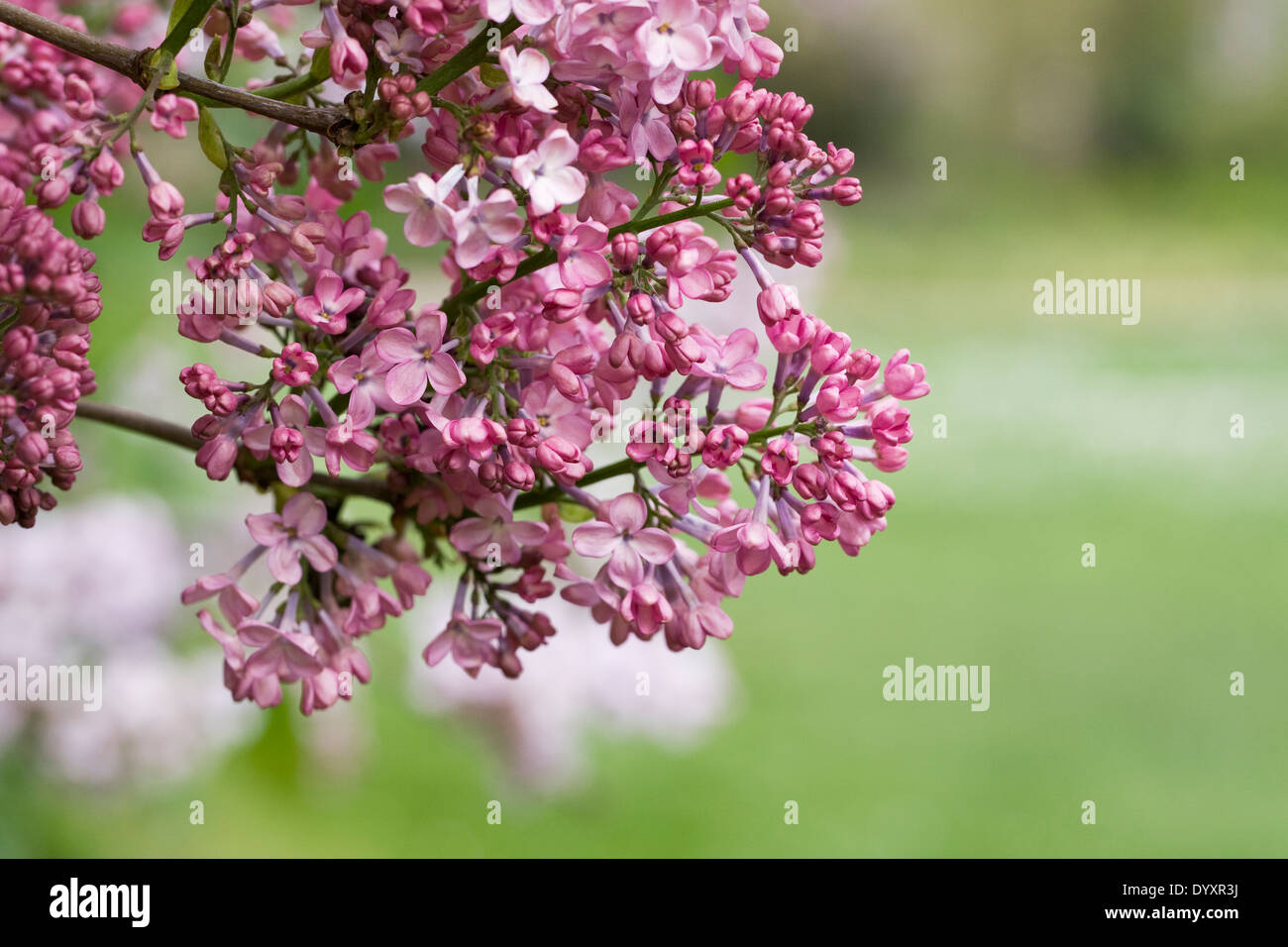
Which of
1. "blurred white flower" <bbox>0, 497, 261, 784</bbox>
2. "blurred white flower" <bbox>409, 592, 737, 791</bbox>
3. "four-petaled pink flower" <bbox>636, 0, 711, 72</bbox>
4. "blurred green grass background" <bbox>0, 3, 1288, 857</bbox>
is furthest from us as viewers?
"blurred green grass background" <bbox>0, 3, 1288, 857</bbox>

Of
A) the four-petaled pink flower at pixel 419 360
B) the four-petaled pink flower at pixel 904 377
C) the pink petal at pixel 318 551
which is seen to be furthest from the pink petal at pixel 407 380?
the four-petaled pink flower at pixel 904 377

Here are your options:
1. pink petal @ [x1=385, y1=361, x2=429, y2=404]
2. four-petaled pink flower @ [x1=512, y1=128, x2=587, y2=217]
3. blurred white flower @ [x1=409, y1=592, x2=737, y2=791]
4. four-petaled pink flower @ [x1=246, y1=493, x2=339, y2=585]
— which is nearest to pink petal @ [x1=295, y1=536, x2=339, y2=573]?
four-petaled pink flower @ [x1=246, y1=493, x2=339, y2=585]

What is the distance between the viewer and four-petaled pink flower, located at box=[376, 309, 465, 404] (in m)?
0.55

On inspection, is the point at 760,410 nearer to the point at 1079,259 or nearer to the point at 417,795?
the point at 417,795

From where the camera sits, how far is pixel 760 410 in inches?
24.0

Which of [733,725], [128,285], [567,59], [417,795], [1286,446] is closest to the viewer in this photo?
[567,59]

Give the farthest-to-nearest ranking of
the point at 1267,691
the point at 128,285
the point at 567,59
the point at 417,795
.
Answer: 1. the point at 1267,691
2. the point at 417,795
3. the point at 128,285
4. the point at 567,59

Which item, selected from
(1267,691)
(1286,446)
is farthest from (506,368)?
(1286,446)

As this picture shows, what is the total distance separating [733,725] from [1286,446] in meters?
3.27

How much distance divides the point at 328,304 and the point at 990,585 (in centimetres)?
448

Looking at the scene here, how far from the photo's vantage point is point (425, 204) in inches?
20.5

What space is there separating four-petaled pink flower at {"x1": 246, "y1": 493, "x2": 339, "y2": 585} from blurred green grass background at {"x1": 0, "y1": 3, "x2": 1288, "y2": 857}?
1.25m

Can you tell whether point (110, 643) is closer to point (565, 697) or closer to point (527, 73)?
point (565, 697)

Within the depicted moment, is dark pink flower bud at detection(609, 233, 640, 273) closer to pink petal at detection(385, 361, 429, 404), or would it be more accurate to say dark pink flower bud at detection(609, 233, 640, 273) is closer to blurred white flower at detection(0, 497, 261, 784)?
pink petal at detection(385, 361, 429, 404)
